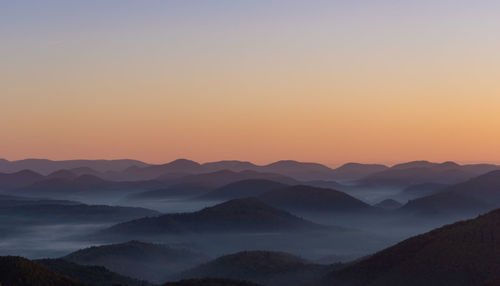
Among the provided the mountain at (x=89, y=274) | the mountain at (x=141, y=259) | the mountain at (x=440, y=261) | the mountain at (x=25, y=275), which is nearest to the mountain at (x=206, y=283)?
the mountain at (x=25, y=275)

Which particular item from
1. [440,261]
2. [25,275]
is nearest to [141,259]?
[440,261]

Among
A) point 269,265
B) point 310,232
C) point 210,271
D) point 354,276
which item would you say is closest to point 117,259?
point 210,271

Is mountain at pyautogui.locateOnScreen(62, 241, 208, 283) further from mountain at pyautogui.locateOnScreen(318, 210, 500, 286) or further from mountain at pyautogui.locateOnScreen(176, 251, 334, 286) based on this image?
mountain at pyautogui.locateOnScreen(318, 210, 500, 286)

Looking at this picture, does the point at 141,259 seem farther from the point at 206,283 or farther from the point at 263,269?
the point at 206,283

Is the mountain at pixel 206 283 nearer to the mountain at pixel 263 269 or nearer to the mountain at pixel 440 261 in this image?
the mountain at pixel 440 261

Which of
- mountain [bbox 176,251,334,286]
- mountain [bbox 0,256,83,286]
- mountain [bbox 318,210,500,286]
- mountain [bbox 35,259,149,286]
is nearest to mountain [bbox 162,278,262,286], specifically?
mountain [bbox 0,256,83,286]

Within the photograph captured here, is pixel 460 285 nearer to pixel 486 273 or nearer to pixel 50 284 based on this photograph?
pixel 486 273
